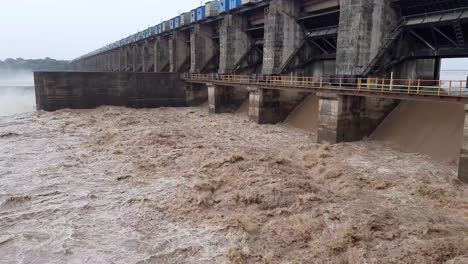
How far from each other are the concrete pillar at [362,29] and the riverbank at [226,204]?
15.6 feet

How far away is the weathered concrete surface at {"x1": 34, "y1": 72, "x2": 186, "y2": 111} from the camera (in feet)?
103

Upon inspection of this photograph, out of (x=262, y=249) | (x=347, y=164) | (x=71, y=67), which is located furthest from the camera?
(x=71, y=67)

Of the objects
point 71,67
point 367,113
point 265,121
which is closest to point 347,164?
point 367,113

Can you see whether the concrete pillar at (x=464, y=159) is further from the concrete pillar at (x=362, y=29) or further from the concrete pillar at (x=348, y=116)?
the concrete pillar at (x=362, y=29)

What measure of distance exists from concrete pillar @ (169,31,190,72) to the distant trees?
125809 millimetres

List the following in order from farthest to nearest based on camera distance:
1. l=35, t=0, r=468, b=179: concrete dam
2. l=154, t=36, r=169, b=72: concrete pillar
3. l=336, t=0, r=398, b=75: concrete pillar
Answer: l=154, t=36, r=169, b=72: concrete pillar → l=336, t=0, r=398, b=75: concrete pillar → l=35, t=0, r=468, b=179: concrete dam

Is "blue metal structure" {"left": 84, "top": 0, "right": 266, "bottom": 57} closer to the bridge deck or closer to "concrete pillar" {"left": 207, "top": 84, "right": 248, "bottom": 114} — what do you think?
the bridge deck

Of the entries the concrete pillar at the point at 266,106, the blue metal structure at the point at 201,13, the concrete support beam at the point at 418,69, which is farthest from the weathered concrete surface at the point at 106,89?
the concrete support beam at the point at 418,69

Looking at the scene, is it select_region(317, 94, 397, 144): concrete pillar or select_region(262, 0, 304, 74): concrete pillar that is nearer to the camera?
select_region(317, 94, 397, 144): concrete pillar

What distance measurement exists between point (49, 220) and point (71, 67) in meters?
148

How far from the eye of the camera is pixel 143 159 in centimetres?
1578

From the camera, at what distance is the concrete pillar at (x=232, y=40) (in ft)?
107

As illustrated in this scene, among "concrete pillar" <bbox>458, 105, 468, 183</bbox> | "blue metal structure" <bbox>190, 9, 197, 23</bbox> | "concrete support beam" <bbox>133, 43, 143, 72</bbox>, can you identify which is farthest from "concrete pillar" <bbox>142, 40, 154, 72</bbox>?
"concrete pillar" <bbox>458, 105, 468, 183</bbox>

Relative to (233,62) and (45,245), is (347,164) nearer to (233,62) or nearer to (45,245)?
(45,245)
